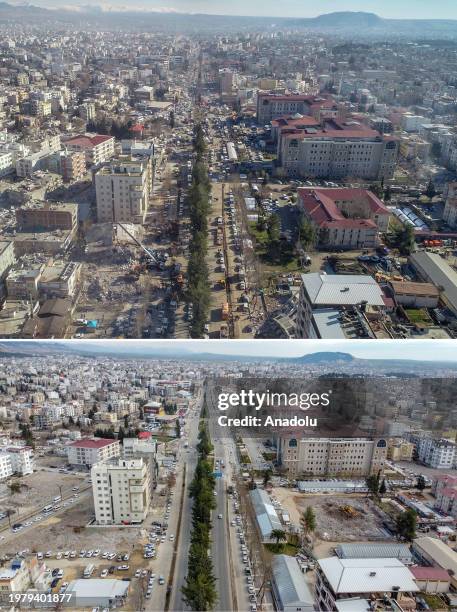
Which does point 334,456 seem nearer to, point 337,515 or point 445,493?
point 337,515

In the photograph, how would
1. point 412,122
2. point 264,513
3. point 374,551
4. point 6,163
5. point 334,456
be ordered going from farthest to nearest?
1. point 412,122
2. point 6,163
3. point 264,513
4. point 334,456
5. point 374,551

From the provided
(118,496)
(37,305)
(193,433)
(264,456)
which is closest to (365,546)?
(264,456)

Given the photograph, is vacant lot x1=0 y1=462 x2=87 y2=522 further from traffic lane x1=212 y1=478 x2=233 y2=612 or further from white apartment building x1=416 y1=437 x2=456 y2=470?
white apartment building x1=416 y1=437 x2=456 y2=470

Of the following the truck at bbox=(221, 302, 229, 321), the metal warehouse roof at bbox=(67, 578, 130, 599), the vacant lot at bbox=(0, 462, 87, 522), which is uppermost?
the metal warehouse roof at bbox=(67, 578, 130, 599)

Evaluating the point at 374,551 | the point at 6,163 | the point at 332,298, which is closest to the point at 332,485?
the point at 374,551

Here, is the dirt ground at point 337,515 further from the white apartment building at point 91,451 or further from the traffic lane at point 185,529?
the white apartment building at point 91,451

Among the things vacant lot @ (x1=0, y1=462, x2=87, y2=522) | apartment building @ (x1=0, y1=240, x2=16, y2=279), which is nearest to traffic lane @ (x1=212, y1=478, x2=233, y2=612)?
vacant lot @ (x1=0, y1=462, x2=87, y2=522)
